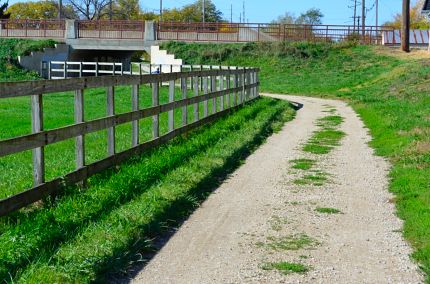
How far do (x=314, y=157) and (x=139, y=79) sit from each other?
11.1ft

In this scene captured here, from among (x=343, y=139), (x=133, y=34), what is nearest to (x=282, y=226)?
(x=343, y=139)

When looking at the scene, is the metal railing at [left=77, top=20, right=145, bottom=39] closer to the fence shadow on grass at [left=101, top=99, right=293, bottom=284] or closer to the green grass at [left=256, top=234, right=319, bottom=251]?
the fence shadow on grass at [left=101, top=99, right=293, bottom=284]

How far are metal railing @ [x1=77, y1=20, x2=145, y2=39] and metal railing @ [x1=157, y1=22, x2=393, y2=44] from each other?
5.67 ft

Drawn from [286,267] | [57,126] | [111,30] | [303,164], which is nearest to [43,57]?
[111,30]

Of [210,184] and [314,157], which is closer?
[210,184]

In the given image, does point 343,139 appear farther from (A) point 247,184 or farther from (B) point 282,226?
(B) point 282,226

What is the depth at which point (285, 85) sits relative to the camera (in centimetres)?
4197

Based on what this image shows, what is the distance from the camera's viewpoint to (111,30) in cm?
5512

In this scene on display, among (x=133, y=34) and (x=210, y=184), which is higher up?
(x=133, y=34)

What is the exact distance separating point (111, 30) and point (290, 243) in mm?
50216

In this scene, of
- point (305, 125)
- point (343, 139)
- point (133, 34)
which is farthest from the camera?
point (133, 34)

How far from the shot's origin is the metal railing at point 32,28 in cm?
5647

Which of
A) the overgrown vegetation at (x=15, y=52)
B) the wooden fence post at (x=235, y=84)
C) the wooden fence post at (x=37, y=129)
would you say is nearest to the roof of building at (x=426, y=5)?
the overgrown vegetation at (x=15, y=52)

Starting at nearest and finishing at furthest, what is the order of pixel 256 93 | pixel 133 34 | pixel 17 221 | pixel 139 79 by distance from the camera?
pixel 17 221
pixel 139 79
pixel 256 93
pixel 133 34
